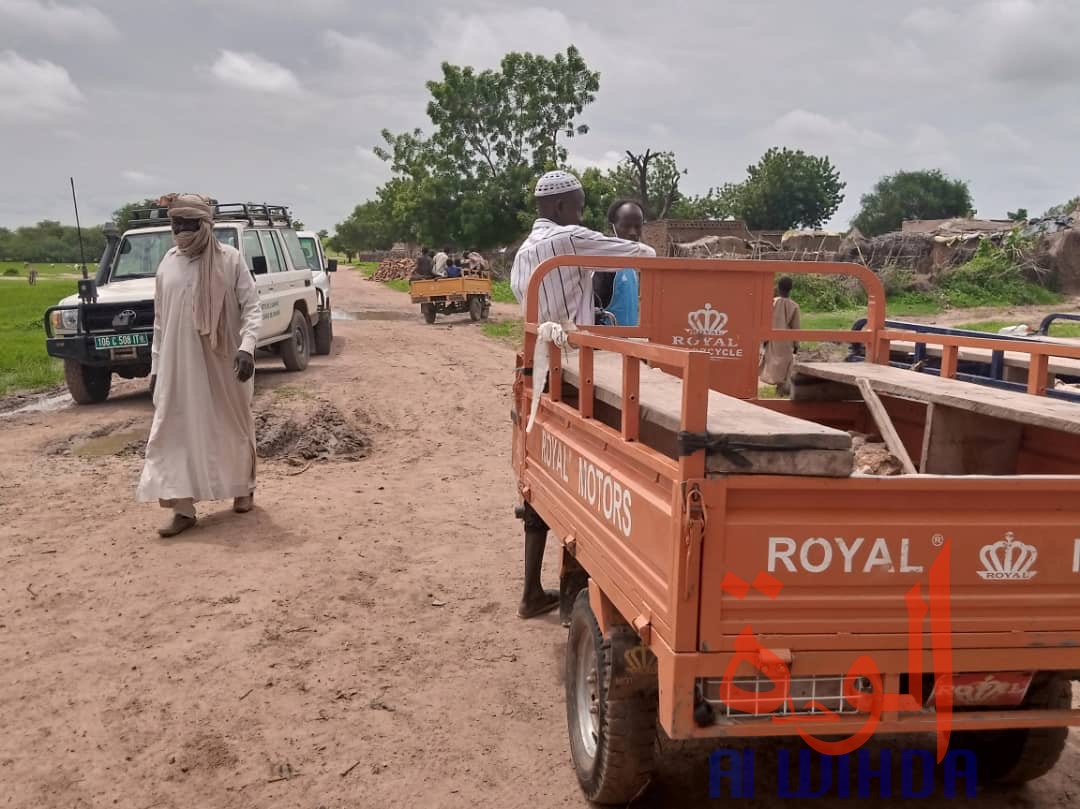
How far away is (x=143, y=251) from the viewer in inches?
418

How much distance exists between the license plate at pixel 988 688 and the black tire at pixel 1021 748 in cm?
33

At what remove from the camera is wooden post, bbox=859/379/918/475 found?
9.88 ft

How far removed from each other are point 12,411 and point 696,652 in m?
10.5

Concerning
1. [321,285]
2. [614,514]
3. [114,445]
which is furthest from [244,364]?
[321,285]

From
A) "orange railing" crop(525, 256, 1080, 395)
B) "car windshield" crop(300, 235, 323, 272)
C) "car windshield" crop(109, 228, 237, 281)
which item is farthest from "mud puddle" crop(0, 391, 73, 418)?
"orange railing" crop(525, 256, 1080, 395)

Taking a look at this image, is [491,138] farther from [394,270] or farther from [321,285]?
[321,285]

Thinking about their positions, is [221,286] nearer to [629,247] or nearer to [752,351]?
[629,247]

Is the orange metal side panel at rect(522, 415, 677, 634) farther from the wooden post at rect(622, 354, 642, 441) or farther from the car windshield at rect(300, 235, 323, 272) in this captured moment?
the car windshield at rect(300, 235, 323, 272)

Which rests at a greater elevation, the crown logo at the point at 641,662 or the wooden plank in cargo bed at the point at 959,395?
the wooden plank in cargo bed at the point at 959,395

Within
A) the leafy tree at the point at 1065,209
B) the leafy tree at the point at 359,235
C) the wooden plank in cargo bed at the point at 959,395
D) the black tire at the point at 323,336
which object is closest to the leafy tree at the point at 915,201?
the leafy tree at the point at 1065,209

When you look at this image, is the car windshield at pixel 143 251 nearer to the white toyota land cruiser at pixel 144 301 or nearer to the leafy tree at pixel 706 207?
the white toyota land cruiser at pixel 144 301

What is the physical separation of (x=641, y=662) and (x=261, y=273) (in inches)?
365

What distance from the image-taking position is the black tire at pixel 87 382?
1009 centimetres

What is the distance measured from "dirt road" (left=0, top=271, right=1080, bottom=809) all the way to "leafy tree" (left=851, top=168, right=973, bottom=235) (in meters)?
58.9
